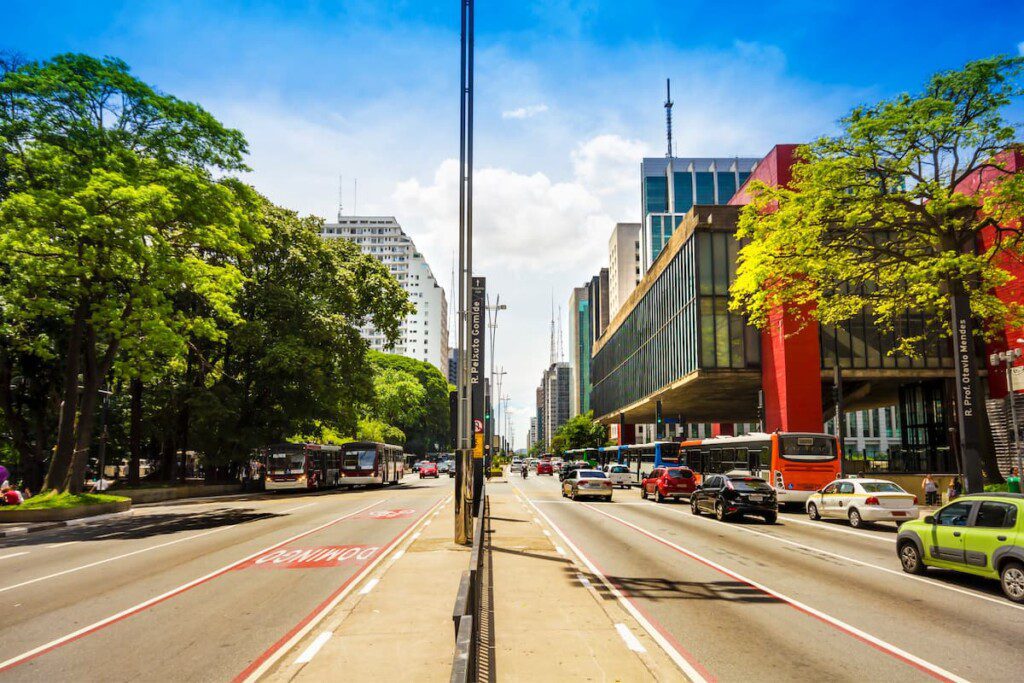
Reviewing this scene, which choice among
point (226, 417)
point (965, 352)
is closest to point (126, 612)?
point (965, 352)

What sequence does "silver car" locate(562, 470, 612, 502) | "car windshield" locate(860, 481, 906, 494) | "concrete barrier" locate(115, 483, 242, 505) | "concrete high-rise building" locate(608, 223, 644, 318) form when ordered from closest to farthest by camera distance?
"car windshield" locate(860, 481, 906, 494)
"concrete barrier" locate(115, 483, 242, 505)
"silver car" locate(562, 470, 612, 502)
"concrete high-rise building" locate(608, 223, 644, 318)

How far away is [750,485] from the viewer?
76.8ft

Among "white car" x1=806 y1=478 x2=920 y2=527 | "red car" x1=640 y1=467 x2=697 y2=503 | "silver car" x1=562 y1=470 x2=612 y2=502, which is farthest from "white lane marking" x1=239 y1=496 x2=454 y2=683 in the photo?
"red car" x1=640 y1=467 x2=697 y2=503

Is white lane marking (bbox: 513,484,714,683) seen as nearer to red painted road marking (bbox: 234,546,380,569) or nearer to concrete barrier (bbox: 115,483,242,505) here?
red painted road marking (bbox: 234,546,380,569)

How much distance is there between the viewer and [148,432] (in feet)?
139

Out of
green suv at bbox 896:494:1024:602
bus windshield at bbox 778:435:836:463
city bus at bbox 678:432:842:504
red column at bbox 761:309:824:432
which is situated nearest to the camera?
green suv at bbox 896:494:1024:602

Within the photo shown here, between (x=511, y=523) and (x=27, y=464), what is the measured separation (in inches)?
1090

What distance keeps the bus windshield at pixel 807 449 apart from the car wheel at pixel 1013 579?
2038 cm

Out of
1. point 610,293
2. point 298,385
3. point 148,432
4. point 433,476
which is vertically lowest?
point 433,476

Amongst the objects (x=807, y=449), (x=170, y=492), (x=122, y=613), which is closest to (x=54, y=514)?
(x=170, y=492)

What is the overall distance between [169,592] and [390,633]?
489cm

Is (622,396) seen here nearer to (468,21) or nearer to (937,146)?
(937,146)

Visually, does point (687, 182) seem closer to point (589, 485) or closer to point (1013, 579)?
point (589, 485)

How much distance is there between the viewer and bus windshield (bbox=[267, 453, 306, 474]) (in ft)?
134
